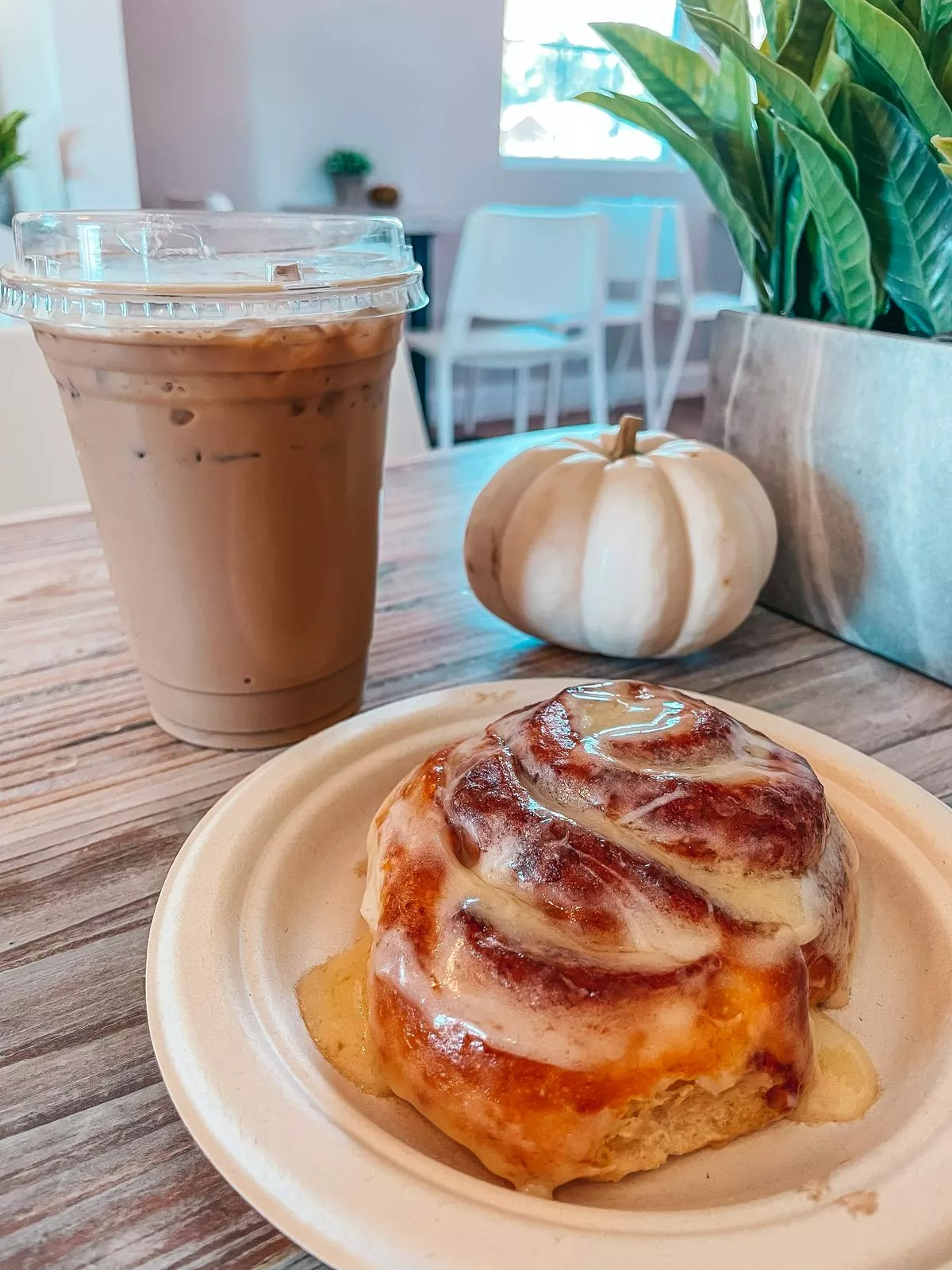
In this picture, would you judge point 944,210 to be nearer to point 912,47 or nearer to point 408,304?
point 912,47

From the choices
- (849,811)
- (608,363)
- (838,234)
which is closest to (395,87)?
(608,363)

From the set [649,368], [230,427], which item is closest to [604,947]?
[230,427]

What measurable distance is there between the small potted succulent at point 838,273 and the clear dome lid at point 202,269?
0.32m

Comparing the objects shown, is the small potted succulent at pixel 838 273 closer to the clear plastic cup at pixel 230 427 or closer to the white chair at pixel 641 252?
the clear plastic cup at pixel 230 427

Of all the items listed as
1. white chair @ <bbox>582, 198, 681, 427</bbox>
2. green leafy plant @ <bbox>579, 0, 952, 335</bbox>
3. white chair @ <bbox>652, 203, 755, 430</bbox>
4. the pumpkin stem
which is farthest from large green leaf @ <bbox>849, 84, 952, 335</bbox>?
white chair @ <bbox>652, 203, 755, 430</bbox>

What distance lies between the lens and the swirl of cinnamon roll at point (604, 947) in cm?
37

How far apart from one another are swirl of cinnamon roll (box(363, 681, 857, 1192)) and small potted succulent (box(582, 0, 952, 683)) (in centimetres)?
39

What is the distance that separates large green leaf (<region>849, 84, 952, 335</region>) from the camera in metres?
0.72

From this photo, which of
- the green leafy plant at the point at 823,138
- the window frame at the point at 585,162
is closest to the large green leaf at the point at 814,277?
the green leafy plant at the point at 823,138

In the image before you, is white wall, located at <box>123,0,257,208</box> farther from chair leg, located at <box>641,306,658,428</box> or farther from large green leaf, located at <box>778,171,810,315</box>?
large green leaf, located at <box>778,171,810,315</box>

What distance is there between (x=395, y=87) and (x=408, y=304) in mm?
4521

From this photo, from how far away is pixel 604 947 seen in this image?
0.40 meters

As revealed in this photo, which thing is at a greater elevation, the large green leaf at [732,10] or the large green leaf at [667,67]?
the large green leaf at [732,10]

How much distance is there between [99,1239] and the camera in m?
0.36
